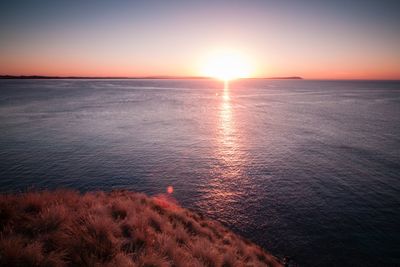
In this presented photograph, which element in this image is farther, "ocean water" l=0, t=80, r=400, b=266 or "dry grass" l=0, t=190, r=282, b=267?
"ocean water" l=0, t=80, r=400, b=266

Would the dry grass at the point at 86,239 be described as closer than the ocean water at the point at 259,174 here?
Yes

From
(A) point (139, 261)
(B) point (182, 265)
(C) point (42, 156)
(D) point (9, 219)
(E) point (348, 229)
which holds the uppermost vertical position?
(D) point (9, 219)

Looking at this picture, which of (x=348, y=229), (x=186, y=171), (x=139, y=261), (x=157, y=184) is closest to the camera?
(x=139, y=261)

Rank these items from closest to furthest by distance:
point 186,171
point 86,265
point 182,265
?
point 86,265 → point 182,265 → point 186,171

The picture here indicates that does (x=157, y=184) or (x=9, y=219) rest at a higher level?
(x=9, y=219)

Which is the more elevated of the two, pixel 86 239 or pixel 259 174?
pixel 86 239

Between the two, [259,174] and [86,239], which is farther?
[259,174]

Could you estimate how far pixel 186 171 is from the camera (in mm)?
28891

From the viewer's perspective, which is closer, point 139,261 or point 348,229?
point 139,261

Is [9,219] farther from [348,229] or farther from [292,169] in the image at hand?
[292,169]

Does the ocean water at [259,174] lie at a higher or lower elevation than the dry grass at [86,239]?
lower

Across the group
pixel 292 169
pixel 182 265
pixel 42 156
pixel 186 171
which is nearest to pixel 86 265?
pixel 182 265

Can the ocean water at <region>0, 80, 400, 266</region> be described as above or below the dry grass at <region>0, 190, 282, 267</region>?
below

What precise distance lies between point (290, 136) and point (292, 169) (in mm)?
16631
